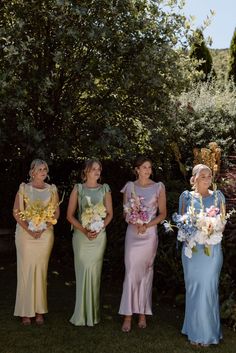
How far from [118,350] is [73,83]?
4.41 meters

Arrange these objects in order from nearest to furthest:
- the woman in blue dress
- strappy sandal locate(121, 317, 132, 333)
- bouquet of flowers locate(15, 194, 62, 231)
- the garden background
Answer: the woman in blue dress, bouquet of flowers locate(15, 194, 62, 231), strappy sandal locate(121, 317, 132, 333), the garden background

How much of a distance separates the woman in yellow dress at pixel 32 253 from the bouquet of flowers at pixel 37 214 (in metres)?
0.03

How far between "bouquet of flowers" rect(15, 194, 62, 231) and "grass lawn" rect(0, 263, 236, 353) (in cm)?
124

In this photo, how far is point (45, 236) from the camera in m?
6.12

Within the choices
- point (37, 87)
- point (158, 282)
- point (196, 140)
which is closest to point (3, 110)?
point (37, 87)

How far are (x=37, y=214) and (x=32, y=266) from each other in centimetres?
71

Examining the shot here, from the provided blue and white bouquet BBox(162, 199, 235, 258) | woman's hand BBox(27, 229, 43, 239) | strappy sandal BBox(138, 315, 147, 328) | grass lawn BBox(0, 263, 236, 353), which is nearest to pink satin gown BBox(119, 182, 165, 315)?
strappy sandal BBox(138, 315, 147, 328)

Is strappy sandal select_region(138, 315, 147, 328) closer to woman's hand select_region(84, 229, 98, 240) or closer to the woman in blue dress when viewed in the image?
the woman in blue dress

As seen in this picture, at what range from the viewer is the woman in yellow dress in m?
6.06

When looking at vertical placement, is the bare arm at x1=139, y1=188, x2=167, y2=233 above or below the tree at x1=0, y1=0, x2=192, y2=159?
below

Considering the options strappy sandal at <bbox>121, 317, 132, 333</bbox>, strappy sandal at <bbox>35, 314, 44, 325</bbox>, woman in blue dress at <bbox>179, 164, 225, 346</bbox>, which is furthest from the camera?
strappy sandal at <bbox>35, 314, 44, 325</bbox>

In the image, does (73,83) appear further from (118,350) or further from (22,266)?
(118,350)

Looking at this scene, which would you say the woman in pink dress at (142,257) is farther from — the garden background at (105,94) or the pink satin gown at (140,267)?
the garden background at (105,94)

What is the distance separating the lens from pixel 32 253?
6066 millimetres
